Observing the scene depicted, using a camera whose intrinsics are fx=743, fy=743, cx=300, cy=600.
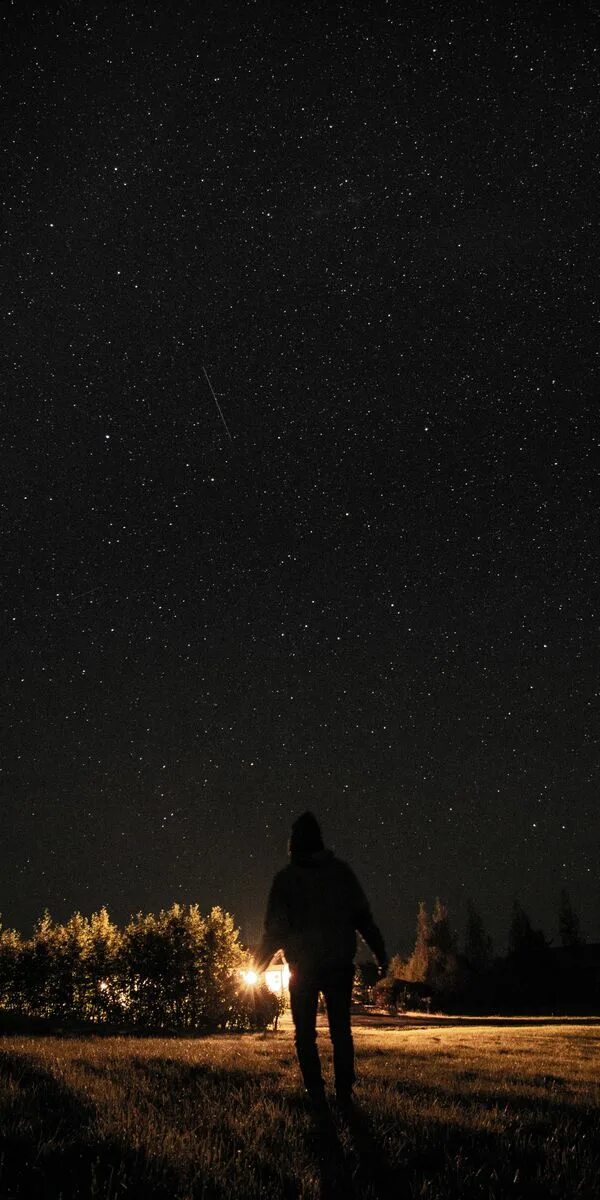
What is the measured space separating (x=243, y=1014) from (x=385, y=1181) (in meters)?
33.3

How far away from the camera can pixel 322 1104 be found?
477cm

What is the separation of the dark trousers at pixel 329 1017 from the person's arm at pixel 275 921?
24 cm

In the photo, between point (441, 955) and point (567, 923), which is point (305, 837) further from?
point (567, 923)

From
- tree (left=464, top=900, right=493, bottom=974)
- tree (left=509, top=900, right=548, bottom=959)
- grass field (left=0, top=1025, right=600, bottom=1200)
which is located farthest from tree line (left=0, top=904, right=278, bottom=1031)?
tree (left=464, top=900, right=493, bottom=974)

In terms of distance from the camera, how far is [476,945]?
81.8m

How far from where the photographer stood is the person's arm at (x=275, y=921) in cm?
546

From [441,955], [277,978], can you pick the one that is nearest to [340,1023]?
[277,978]

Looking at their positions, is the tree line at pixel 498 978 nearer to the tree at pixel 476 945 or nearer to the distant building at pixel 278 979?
the tree at pixel 476 945

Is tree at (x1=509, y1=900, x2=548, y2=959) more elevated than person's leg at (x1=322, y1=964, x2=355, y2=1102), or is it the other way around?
person's leg at (x1=322, y1=964, x2=355, y2=1102)

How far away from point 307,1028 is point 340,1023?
24 centimetres

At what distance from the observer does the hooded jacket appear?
5316 millimetres

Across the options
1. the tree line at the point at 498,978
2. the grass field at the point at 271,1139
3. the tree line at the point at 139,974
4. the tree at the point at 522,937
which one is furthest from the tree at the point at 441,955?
the grass field at the point at 271,1139

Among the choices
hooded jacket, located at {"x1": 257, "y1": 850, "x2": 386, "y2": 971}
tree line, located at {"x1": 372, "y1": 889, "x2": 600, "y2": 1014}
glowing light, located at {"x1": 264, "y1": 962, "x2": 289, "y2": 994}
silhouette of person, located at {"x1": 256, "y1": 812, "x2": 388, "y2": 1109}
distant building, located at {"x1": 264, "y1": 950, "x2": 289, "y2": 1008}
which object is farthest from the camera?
tree line, located at {"x1": 372, "y1": 889, "x2": 600, "y2": 1014}

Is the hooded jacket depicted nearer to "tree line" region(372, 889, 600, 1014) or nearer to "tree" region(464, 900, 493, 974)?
"tree line" region(372, 889, 600, 1014)
